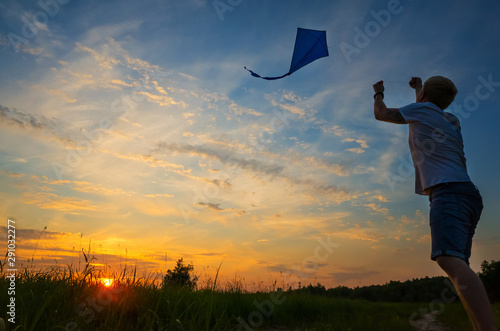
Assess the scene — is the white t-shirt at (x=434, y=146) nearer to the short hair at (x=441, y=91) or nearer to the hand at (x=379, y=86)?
the short hair at (x=441, y=91)

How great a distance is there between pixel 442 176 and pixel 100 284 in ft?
15.2

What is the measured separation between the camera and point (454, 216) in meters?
2.93

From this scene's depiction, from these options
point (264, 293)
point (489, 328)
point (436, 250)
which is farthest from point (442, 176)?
point (264, 293)

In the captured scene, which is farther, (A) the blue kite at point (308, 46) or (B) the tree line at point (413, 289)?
(B) the tree line at point (413, 289)

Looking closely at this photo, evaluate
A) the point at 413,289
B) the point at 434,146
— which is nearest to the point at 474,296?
the point at 434,146

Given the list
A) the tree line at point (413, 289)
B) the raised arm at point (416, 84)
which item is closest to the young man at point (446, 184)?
the raised arm at point (416, 84)

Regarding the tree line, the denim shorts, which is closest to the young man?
the denim shorts

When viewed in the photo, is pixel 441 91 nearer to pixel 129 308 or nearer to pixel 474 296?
pixel 474 296

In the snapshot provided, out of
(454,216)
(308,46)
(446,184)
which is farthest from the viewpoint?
(308,46)

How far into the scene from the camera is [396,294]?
757 inches

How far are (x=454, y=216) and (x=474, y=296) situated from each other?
0.67 meters

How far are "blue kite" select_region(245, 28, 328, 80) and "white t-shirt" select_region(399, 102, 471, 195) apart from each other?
151 inches

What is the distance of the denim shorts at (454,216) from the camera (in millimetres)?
2877

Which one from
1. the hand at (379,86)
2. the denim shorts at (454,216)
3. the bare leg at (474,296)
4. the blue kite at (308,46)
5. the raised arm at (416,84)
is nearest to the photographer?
the bare leg at (474,296)
